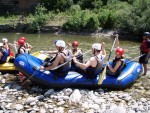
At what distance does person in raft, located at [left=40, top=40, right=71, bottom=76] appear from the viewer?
8055mm

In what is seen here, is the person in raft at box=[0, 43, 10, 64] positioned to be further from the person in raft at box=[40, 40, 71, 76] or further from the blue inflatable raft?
the person in raft at box=[40, 40, 71, 76]

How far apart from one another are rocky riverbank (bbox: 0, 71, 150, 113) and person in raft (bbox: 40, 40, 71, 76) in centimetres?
51

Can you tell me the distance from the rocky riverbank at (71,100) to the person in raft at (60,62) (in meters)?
0.51

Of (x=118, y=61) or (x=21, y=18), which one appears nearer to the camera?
(x=118, y=61)

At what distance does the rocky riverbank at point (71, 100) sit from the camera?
7.20 m

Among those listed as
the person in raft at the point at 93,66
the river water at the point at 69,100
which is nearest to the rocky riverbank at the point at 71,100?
the river water at the point at 69,100

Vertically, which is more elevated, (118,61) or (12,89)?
(118,61)

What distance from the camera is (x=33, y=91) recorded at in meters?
8.41

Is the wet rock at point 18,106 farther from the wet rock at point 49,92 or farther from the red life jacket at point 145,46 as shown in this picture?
the red life jacket at point 145,46

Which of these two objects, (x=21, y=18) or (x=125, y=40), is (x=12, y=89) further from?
(x=21, y=18)

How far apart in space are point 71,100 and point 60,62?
112cm

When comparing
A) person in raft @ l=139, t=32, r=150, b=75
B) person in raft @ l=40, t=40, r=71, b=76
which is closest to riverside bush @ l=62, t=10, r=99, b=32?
person in raft @ l=139, t=32, r=150, b=75

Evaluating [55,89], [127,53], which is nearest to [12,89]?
[55,89]

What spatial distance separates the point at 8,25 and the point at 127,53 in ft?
45.0
